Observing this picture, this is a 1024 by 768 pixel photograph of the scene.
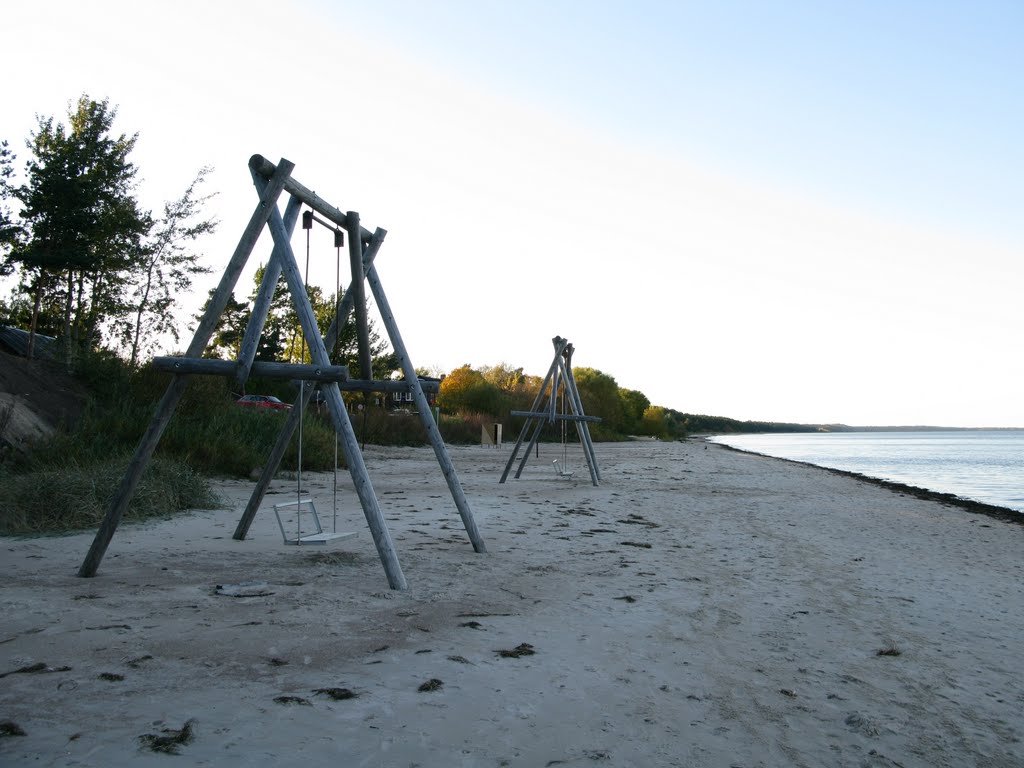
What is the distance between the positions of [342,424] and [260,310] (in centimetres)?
111

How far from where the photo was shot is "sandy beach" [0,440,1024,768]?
9.81 feet

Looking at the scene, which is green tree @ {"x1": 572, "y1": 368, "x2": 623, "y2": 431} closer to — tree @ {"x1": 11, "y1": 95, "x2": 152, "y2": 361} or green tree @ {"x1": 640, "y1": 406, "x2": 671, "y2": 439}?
green tree @ {"x1": 640, "y1": 406, "x2": 671, "y2": 439}

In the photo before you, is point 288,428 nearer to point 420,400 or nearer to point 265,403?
point 420,400

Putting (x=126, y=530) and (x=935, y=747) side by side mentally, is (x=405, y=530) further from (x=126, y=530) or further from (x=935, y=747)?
(x=935, y=747)

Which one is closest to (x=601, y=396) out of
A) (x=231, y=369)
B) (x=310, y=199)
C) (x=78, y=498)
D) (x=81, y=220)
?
(x=81, y=220)

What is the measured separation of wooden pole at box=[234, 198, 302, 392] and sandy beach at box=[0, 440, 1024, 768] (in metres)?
1.53

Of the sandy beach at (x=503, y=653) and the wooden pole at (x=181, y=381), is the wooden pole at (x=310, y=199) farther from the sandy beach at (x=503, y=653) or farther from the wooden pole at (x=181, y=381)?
the sandy beach at (x=503, y=653)

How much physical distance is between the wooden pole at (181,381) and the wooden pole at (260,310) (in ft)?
0.71

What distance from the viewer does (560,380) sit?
15141 mm

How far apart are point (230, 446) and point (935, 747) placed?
11.8m

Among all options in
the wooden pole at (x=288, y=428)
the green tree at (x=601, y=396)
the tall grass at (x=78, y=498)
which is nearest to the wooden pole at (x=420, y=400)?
the wooden pole at (x=288, y=428)

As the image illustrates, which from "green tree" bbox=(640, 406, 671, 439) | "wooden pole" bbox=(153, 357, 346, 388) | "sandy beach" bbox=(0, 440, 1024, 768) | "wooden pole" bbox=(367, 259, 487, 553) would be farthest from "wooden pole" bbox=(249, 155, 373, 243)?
"green tree" bbox=(640, 406, 671, 439)

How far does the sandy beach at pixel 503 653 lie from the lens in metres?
2.99

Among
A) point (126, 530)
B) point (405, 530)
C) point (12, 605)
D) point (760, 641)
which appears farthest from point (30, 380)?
point (760, 641)
